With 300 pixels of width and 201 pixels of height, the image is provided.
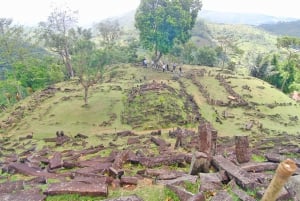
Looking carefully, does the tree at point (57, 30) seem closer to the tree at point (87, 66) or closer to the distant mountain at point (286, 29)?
the tree at point (87, 66)

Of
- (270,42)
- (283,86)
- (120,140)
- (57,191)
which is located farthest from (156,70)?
(270,42)

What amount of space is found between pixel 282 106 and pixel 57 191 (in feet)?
92.9

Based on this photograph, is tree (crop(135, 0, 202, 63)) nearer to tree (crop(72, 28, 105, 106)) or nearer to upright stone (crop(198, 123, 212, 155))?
tree (crop(72, 28, 105, 106))

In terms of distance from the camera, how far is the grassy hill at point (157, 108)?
2658cm

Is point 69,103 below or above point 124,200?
below

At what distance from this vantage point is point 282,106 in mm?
32094

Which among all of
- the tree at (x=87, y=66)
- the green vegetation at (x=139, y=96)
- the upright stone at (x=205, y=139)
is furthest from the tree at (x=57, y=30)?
the upright stone at (x=205, y=139)

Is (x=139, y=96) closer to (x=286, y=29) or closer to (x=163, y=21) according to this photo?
(x=163, y=21)

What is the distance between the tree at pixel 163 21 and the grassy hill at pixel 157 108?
20.0ft

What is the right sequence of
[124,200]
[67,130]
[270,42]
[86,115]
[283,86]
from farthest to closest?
1. [270,42]
2. [283,86]
3. [86,115]
4. [67,130]
5. [124,200]

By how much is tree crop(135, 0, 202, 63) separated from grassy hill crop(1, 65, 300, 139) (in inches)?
239

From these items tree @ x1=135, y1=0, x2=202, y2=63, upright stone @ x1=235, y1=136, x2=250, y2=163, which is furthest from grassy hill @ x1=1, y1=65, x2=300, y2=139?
upright stone @ x1=235, y1=136, x2=250, y2=163

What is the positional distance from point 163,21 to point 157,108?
Answer: 16032mm

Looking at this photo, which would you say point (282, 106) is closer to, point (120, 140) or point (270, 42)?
point (120, 140)
